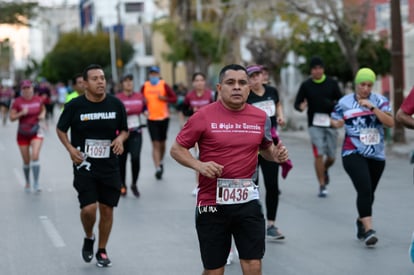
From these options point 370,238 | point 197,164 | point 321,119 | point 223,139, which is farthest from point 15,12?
point 197,164

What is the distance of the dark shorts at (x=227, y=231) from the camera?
6.35 metres

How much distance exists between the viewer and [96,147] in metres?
9.02

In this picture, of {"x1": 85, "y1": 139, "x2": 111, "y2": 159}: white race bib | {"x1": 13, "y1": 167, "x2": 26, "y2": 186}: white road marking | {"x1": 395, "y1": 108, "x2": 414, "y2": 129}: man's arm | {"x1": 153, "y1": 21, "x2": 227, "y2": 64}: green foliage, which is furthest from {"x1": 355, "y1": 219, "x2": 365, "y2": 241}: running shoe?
{"x1": 153, "y1": 21, "x2": 227, "y2": 64}: green foliage

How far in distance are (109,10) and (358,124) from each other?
298 feet

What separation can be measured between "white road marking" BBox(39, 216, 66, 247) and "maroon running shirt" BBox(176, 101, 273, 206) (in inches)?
163

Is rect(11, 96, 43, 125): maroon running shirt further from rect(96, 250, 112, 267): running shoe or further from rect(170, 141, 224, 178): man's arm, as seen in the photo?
rect(170, 141, 224, 178): man's arm

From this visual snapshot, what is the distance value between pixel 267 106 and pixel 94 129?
231 cm

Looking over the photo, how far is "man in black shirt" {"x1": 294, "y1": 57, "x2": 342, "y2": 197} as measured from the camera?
13469mm

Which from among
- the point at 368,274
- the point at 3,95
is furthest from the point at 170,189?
the point at 3,95

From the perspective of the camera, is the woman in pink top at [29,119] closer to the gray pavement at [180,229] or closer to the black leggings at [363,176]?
the gray pavement at [180,229]

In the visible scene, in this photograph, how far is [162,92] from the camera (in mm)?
16859

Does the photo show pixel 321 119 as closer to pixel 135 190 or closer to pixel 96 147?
pixel 135 190

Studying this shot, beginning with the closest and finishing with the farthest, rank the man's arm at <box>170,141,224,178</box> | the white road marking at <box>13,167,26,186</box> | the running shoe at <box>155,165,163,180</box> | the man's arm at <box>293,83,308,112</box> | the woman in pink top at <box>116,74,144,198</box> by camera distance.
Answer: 1. the man's arm at <box>170,141,224,178</box>
2. the man's arm at <box>293,83,308,112</box>
3. the woman in pink top at <box>116,74,144,198</box>
4. the running shoe at <box>155,165,163,180</box>
5. the white road marking at <box>13,167,26,186</box>

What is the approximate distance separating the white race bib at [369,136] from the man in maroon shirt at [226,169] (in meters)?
3.46
